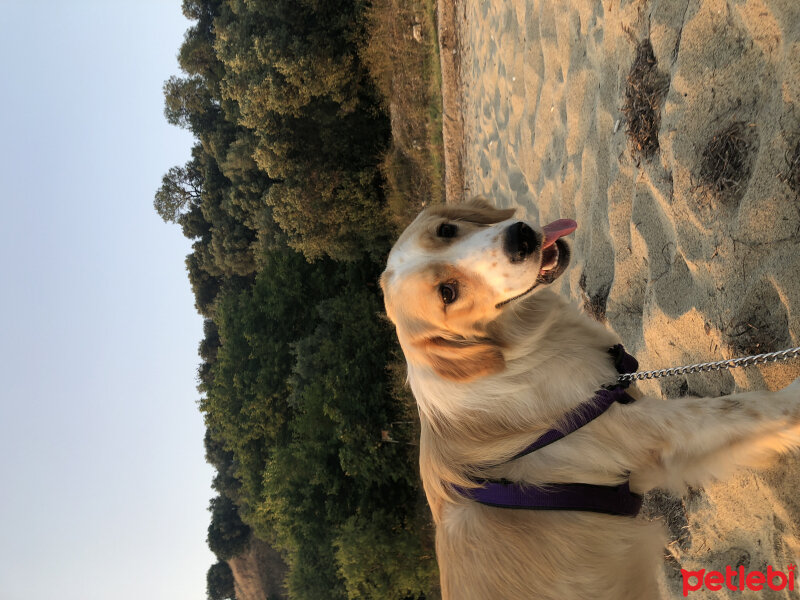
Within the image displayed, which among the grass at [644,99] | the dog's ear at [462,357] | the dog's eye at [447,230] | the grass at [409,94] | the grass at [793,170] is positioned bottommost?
the dog's ear at [462,357]

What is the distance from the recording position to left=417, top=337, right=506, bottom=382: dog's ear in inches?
102

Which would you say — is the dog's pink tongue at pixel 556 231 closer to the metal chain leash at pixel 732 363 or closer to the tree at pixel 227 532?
the metal chain leash at pixel 732 363

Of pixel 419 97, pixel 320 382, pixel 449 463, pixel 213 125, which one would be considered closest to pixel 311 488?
pixel 320 382

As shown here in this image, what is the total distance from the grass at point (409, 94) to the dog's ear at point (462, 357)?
853cm

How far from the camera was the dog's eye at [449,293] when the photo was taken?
273 centimetres

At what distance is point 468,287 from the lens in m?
2.71

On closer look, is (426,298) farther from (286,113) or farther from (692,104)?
(286,113)

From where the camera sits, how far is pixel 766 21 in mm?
2229

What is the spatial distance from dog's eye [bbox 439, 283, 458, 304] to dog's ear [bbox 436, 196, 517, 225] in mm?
667

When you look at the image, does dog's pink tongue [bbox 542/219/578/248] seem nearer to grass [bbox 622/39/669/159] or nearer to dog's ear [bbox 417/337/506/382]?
dog's ear [bbox 417/337/506/382]

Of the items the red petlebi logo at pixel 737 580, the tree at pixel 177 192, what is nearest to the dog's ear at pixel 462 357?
the red petlebi logo at pixel 737 580

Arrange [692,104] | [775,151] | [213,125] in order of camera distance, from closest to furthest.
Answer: [775,151] → [692,104] → [213,125]

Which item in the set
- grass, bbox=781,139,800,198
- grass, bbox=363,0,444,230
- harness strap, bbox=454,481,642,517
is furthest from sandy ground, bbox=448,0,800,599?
grass, bbox=363,0,444,230

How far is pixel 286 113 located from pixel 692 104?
14337 mm
